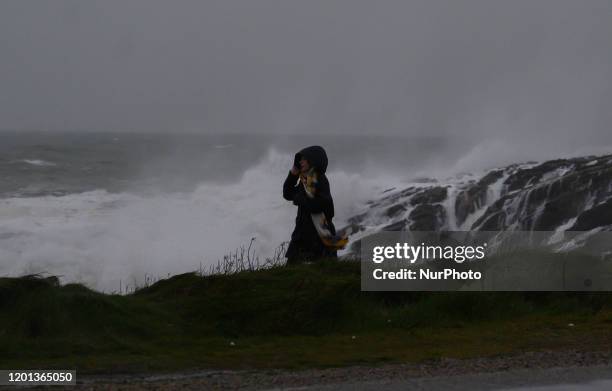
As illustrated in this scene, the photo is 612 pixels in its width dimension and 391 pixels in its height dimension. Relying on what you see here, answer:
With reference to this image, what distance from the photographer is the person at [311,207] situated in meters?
9.98

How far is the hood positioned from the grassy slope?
141 cm

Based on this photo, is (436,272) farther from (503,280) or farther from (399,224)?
(399,224)

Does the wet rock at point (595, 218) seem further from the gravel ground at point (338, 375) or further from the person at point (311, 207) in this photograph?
the gravel ground at point (338, 375)

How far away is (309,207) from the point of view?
998 centimetres

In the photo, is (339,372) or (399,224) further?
(399,224)

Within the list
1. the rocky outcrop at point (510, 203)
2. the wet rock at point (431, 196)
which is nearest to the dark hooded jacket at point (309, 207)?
the rocky outcrop at point (510, 203)

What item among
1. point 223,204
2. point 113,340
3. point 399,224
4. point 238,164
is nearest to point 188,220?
point 223,204

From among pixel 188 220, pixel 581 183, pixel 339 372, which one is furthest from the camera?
pixel 188 220

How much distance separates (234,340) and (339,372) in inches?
58.8

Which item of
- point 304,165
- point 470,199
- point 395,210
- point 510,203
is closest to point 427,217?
point 470,199

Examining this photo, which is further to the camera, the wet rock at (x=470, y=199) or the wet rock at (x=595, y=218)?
the wet rock at (x=470, y=199)

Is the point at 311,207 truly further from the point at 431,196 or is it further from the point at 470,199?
the point at 431,196

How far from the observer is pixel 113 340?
6816 mm

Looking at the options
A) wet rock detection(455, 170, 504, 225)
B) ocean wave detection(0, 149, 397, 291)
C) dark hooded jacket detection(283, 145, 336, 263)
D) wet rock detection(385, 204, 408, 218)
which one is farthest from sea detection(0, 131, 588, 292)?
wet rock detection(455, 170, 504, 225)
